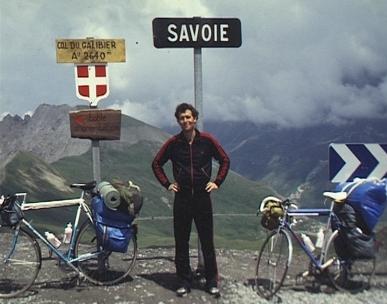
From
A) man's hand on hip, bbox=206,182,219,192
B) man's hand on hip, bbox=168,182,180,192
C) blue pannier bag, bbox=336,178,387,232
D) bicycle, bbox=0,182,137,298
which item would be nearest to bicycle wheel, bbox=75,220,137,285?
bicycle, bbox=0,182,137,298

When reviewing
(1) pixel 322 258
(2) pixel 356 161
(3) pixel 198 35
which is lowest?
(1) pixel 322 258

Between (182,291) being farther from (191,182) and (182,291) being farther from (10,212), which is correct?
(10,212)

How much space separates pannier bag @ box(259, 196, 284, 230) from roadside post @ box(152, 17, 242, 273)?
115 cm

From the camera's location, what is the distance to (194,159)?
285 inches

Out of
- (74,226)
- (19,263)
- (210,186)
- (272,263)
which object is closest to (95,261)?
(74,226)

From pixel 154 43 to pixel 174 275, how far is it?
3553 millimetres

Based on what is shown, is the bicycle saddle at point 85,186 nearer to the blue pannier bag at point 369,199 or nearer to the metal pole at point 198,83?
the metal pole at point 198,83

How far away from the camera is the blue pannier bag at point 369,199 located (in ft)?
23.9

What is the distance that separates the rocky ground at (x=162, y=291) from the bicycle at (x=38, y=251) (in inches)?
7.6

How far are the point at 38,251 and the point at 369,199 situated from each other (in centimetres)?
456

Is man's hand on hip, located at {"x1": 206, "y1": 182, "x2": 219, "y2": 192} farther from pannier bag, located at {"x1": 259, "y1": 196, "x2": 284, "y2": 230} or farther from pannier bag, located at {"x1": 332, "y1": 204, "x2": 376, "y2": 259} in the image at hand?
pannier bag, located at {"x1": 332, "y1": 204, "x2": 376, "y2": 259}

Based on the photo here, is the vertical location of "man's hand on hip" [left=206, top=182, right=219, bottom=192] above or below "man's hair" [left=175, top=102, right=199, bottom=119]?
below

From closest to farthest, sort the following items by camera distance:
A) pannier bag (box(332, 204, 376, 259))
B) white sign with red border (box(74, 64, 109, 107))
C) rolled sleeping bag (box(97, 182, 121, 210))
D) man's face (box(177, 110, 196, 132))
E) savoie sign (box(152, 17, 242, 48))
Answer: man's face (box(177, 110, 196, 132))
pannier bag (box(332, 204, 376, 259))
rolled sleeping bag (box(97, 182, 121, 210))
savoie sign (box(152, 17, 242, 48))
white sign with red border (box(74, 64, 109, 107))

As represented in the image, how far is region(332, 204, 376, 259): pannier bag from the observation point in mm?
7305
